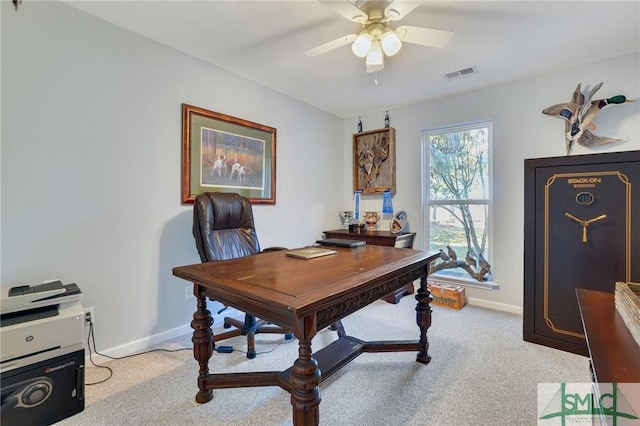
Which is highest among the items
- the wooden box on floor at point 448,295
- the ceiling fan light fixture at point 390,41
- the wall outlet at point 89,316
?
the ceiling fan light fixture at point 390,41

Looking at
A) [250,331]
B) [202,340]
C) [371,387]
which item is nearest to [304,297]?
[202,340]

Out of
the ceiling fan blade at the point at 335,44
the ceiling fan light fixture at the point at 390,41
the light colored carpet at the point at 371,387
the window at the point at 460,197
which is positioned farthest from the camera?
the window at the point at 460,197

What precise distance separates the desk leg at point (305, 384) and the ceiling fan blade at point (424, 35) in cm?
175

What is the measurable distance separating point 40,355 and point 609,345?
2.35m

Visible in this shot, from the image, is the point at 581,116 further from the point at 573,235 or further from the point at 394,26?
the point at 394,26

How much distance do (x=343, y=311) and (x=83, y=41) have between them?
95.4 inches

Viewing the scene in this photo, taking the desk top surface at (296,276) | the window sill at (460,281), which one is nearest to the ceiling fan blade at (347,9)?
the desk top surface at (296,276)

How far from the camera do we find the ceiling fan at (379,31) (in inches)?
63.6

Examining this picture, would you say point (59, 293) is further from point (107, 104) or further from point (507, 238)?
point (507, 238)

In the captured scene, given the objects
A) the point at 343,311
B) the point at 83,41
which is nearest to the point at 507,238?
the point at 343,311

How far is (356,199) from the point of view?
4.08m

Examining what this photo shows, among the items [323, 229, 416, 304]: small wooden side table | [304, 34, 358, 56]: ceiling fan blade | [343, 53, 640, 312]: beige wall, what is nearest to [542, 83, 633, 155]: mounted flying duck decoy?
[343, 53, 640, 312]: beige wall

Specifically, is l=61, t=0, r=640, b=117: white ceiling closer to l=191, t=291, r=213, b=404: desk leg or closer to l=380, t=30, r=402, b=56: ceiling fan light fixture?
l=380, t=30, r=402, b=56: ceiling fan light fixture

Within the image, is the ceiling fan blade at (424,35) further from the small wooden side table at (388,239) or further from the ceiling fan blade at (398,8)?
the small wooden side table at (388,239)
